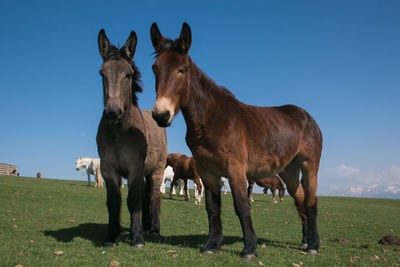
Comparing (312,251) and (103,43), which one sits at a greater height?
(103,43)

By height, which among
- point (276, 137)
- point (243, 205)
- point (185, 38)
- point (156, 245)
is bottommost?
point (156, 245)

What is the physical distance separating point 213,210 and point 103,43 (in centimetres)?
396

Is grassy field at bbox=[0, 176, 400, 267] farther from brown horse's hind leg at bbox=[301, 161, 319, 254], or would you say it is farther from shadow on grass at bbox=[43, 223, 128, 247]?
brown horse's hind leg at bbox=[301, 161, 319, 254]

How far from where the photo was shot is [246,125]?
5.64m

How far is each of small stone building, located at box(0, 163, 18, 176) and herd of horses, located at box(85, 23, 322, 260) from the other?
5501 centimetres

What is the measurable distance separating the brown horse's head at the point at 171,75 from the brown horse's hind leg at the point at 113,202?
198 cm

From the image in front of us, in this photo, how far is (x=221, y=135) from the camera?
521 cm

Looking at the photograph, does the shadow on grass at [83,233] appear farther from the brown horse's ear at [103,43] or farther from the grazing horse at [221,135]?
the brown horse's ear at [103,43]

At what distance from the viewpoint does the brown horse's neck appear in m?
5.34

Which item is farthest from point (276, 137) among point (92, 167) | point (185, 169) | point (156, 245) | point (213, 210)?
point (92, 167)

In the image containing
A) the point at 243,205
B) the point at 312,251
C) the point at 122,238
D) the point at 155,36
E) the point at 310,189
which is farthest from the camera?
the point at 122,238

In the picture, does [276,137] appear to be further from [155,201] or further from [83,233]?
[83,233]

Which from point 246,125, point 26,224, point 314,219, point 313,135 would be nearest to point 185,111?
point 246,125

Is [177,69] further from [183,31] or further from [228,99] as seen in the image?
[228,99]
